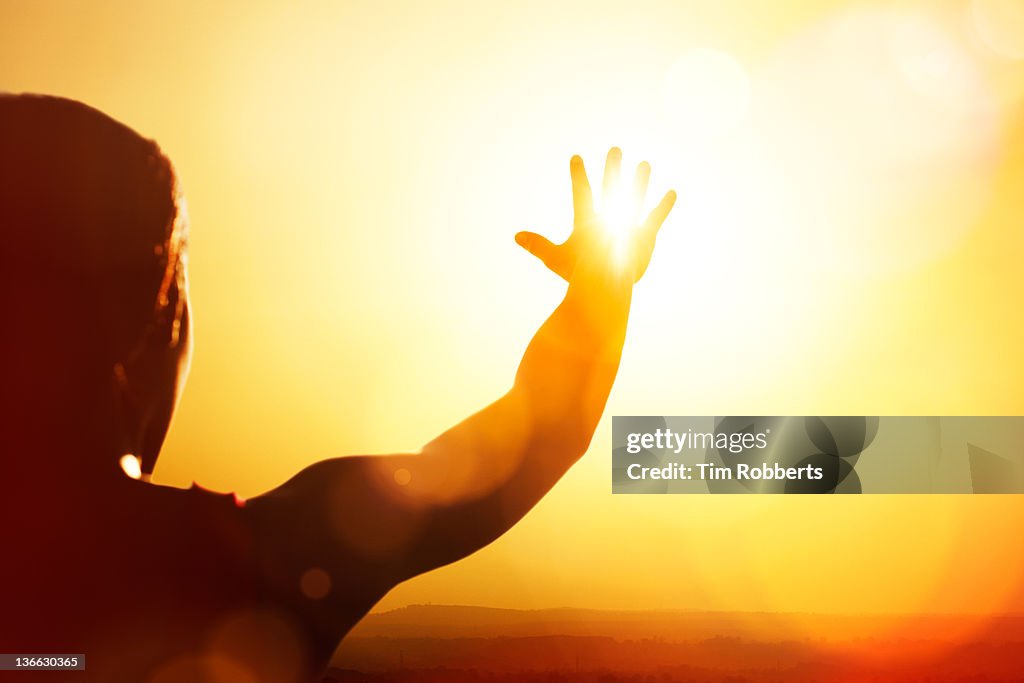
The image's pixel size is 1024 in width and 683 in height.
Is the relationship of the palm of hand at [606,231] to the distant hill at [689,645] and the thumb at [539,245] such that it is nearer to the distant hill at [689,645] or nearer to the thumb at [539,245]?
the thumb at [539,245]

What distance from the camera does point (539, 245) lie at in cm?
75

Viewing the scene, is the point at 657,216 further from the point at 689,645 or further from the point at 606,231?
the point at 689,645

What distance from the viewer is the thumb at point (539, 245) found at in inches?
29.3

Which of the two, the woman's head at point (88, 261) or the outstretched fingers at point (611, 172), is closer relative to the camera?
the woman's head at point (88, 261)

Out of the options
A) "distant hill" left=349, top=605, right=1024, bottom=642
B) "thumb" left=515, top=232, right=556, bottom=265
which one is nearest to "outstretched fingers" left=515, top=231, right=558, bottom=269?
"thumb" left=515, top=232, right=556, bottom=265

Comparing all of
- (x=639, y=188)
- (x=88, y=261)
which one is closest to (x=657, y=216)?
(x=639, y=188)

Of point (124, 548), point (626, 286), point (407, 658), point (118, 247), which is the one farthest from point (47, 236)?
point (407, 658)

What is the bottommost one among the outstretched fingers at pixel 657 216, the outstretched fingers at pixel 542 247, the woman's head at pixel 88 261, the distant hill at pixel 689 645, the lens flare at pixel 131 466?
A: the distant hill at pixel 689 645

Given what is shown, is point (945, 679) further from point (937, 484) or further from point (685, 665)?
point (685, 665)

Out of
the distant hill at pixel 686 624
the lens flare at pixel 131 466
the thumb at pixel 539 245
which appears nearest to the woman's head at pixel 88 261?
the lens flare at pixel 131 466

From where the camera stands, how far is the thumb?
74 cm

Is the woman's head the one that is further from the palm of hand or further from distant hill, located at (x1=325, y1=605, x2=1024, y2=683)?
distant hill, located at (x1=325, y1=605, x2=1024, y2=683)

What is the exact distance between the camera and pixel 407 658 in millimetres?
2424

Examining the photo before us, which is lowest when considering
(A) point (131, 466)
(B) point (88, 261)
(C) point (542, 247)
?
(A) point (131, 466)
